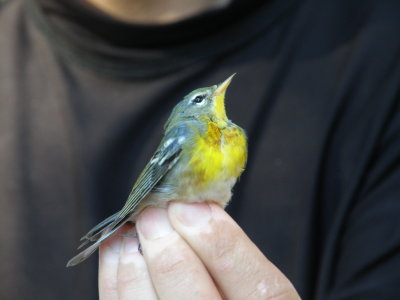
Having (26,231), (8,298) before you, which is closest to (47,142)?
(26,231)

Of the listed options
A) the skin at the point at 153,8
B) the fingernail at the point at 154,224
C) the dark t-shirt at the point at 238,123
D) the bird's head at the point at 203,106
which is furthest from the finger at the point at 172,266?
the skin at the point at 153,8

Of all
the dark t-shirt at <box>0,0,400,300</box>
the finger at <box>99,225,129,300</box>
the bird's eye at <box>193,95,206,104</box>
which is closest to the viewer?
the finger at <box>99,225,129,300</box>

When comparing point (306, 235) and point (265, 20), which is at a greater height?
point (265, 20)

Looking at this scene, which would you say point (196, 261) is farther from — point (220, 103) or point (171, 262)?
point (220, 103)

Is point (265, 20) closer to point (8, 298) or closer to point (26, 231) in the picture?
point (26, 231)

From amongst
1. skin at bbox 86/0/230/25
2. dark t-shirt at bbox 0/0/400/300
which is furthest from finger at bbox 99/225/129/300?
skin at bbox 86/0/230/25

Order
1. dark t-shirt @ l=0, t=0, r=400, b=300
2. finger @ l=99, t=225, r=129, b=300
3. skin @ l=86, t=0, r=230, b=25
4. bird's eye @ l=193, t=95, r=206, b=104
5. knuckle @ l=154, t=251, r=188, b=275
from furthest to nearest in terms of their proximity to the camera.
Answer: skin @ l=86, t=0, r=230, b=25, dark t-shirt @ l=0, t=0, r=400, b=300, bird's eye @ l=193, t=95, r=206, b=104, finger @ l=99, t=225, r=129, b=300, knuckle @ l=154, t=251, r=188, b=275

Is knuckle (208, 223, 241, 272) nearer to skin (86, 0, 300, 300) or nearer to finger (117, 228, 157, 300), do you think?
skin (86, 0, 300, 300)
